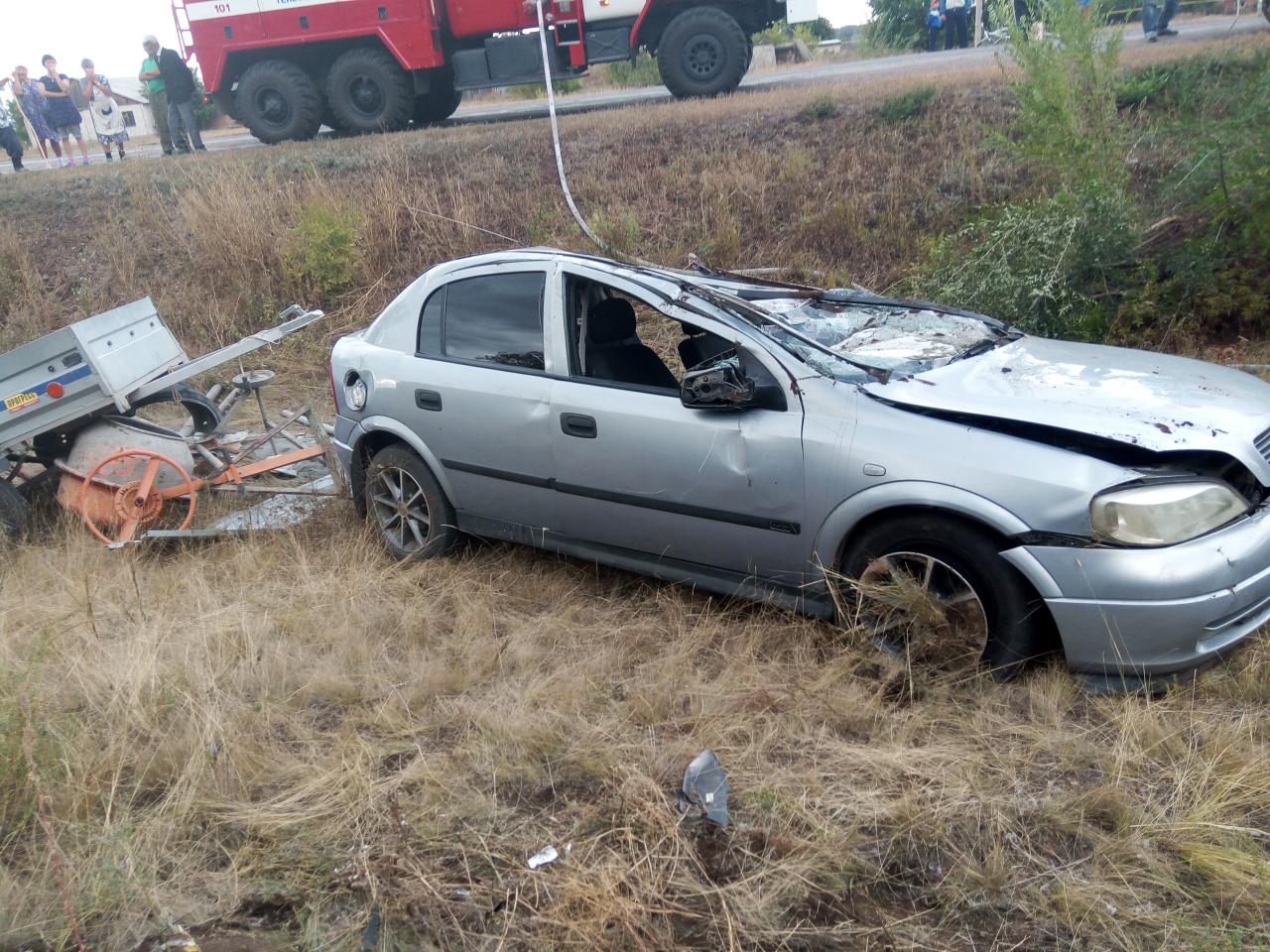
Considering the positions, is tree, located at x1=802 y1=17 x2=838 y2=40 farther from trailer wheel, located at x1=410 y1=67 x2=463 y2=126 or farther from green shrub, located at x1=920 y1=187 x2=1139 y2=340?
green shrub, located at x1=920 y1=187 x2=1139 y2=340

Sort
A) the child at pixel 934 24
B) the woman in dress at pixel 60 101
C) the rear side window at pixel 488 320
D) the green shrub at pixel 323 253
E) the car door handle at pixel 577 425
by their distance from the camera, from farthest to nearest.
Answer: the child at pixel 934 24
the woman in dress at pixel 60 101
the green shrub at pixel 323 253
the rear side window at pixel 488 320
the car door handle at pixel 577 425

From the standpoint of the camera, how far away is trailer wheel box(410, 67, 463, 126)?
14781mm

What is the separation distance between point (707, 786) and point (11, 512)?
16.1 feet

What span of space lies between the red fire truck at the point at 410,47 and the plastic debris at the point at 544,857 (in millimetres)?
12175

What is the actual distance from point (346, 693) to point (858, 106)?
1038 cm

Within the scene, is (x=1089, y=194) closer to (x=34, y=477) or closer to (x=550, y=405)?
(x=550, y=405)

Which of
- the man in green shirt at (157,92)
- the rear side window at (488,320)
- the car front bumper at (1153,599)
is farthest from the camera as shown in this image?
the man in green shirt at (157,92)

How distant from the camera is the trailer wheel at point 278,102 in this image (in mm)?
14258

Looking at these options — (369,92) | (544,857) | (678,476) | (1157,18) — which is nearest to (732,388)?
(678,476)

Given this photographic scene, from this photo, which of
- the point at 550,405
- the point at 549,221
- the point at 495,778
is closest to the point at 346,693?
the point at 495,778

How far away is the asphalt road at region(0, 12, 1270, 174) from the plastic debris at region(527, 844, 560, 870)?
43.0 feet

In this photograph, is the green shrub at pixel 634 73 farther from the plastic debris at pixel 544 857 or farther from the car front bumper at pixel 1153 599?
the plastic debris at pixel 544 857

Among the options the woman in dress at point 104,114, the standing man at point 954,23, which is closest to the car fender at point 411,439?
the woman in dress at point 104,114

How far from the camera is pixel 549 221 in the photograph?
11.0 meters
